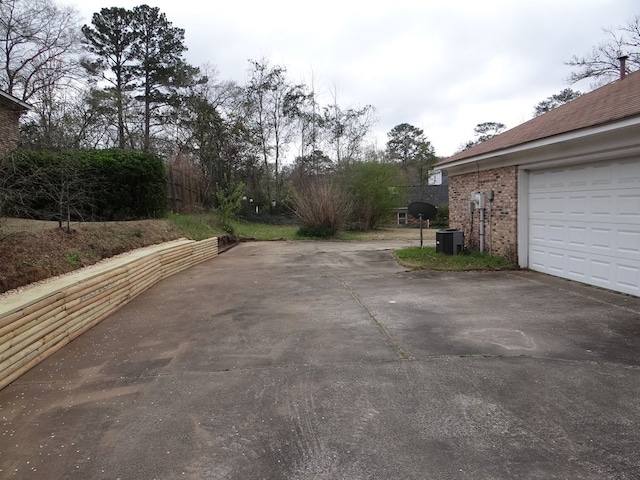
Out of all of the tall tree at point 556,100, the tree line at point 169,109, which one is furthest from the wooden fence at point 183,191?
the tall tree at point 556,100

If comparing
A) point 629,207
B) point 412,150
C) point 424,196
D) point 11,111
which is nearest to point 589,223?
point 629,207

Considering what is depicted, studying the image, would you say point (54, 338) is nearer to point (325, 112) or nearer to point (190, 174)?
point (190, 174)

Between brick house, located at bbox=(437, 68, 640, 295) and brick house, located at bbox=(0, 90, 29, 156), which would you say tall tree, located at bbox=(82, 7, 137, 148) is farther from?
brick house, located at bbox=(437, 68, 640, 295)

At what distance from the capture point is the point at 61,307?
15.8ft

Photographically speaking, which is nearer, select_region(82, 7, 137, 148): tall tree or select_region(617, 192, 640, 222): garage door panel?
select_region(617, 192, 640, 222): garage door panel

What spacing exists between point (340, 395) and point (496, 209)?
8.26 meters

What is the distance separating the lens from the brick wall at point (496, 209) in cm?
964

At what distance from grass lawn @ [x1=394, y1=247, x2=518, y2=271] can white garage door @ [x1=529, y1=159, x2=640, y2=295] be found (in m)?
0.75

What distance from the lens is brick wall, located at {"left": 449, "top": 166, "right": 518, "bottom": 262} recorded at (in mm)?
9641

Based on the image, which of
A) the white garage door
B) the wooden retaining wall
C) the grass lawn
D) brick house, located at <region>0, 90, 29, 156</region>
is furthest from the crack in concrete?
brick house, located at <region>0, 90, 29, 156</region>

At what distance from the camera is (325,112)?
34.3 m

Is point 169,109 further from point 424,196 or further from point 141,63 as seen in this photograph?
point 424,196

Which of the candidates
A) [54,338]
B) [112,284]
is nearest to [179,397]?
[54,338]

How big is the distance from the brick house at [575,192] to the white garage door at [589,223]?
2cm
